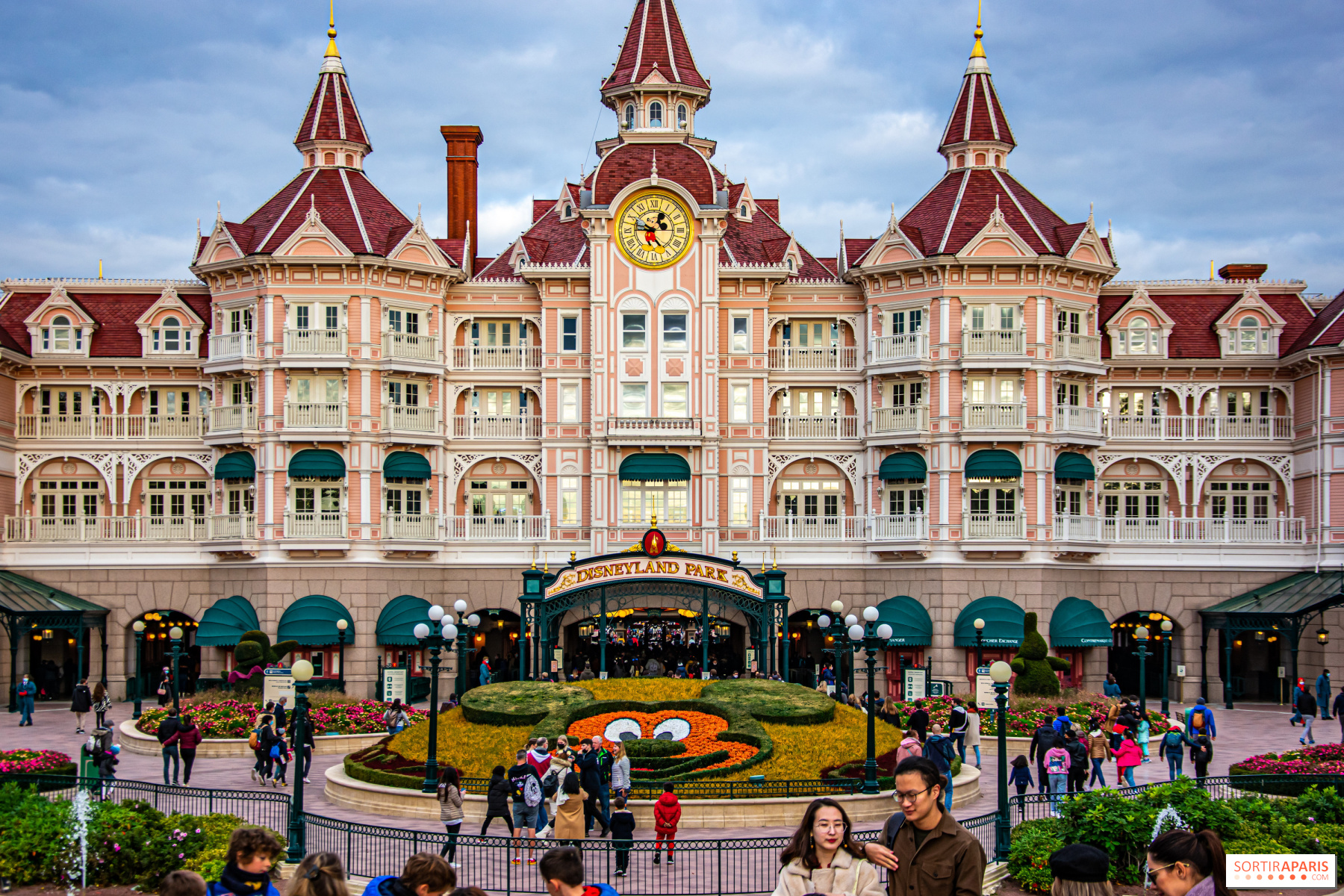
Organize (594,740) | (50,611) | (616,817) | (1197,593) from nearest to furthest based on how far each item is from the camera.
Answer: (616,817)
(594,740)
(50,611)
(1197,593)

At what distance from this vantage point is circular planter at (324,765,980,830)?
88.0 ft

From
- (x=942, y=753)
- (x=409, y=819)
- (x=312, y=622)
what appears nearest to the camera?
(x=942, y=753)

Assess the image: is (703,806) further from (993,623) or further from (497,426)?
(497,426)

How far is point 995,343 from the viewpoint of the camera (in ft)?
170

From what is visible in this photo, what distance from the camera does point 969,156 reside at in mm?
55562

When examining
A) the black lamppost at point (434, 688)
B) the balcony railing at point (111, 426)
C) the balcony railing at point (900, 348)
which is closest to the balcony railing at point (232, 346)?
the balcony railing at point (111, 426)

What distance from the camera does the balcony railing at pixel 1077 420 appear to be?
52.2 metres

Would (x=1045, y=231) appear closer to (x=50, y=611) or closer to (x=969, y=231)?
(x=969, y=231)

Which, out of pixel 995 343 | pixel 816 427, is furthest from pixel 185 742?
pixel 995 343

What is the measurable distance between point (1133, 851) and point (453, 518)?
118 ft

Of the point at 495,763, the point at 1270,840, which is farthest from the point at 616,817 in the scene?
the point at 1270,840

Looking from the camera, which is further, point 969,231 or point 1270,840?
point 969,231

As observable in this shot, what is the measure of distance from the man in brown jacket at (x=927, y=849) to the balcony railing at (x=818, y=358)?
44156 millimetres

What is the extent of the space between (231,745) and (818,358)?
88.4 feet
